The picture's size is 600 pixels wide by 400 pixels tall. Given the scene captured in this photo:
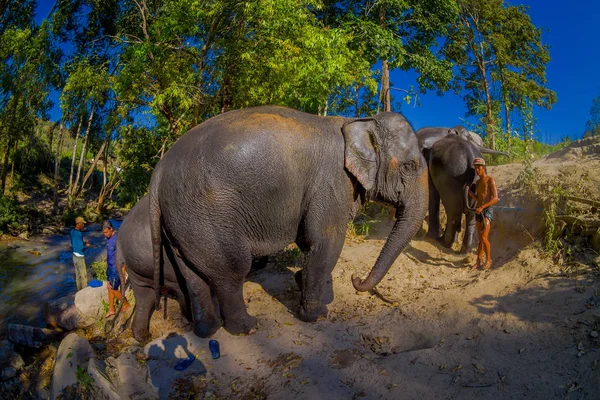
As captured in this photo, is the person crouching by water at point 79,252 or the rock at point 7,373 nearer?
the rock at point 7,373

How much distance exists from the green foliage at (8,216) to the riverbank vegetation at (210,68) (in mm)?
70

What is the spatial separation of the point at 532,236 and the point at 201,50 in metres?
8.72

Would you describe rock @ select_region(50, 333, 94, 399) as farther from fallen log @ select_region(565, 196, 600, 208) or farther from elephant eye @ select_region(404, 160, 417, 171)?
fallen log @ select_region(565, 196, 600, 208)

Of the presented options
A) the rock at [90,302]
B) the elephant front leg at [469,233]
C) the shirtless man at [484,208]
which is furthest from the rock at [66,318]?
the elephant front leg at [469,233]

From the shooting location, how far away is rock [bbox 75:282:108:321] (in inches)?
269

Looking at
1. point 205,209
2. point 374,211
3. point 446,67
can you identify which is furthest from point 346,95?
point 205,209

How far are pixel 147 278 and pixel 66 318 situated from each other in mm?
1994

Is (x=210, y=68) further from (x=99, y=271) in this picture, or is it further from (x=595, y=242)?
(x=595, y=242)

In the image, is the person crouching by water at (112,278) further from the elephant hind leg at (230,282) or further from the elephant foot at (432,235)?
the elephant foot at (432,235)

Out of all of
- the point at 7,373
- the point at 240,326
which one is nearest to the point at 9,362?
the point at 7,373

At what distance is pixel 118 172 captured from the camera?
1922 centimetres

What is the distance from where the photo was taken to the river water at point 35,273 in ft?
26.0

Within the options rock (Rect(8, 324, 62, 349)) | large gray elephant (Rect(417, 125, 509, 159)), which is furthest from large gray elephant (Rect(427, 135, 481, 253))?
rock (Rect(8, 324, 62, 349))

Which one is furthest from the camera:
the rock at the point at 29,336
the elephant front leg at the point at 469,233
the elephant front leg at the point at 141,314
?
the elephant front leg at the point at 469,233
